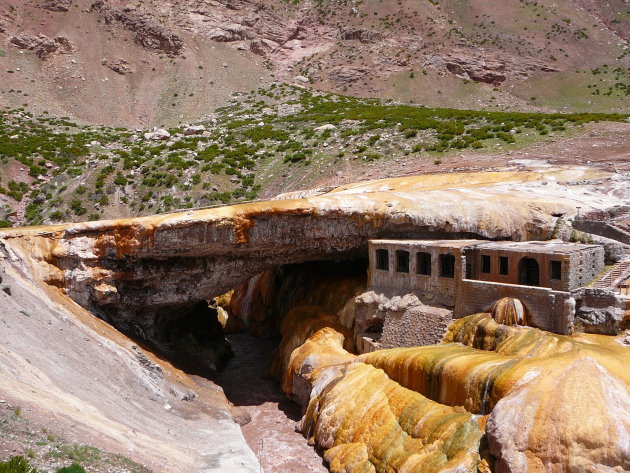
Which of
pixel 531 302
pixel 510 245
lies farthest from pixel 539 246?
pixel 531 302

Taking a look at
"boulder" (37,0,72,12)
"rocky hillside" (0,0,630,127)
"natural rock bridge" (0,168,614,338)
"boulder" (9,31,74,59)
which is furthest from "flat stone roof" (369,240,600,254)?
"boulder" (37,0,72,12)

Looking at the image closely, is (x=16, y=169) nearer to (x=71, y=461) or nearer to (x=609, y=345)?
(x=71, y=461)

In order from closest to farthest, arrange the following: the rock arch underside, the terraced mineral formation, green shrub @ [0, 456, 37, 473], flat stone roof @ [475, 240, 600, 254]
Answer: green shrub @ [0, 456, 37, 473] → the terraced mineral formation → the rock arch underside → flat stone roof @ [475, 240, 600, 254]

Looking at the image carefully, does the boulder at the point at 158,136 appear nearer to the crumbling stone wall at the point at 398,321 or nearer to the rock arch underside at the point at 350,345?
the rock arch underside at the point at 350,345

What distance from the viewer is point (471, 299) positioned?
74.1 ft

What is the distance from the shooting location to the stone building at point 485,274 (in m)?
20.4

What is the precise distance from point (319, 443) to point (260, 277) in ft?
61.9

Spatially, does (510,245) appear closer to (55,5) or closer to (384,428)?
(384,428)

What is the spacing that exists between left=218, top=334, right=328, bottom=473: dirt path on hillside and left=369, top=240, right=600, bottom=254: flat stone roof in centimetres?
881

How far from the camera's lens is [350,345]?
27.0 metres

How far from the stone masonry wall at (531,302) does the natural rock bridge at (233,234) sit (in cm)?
448

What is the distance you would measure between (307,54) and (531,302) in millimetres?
78366

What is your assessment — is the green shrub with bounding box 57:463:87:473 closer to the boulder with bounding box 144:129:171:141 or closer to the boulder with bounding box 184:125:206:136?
the boulder with bounding box 144:129:171:141

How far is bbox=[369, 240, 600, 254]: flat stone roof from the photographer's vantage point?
21570 mm
